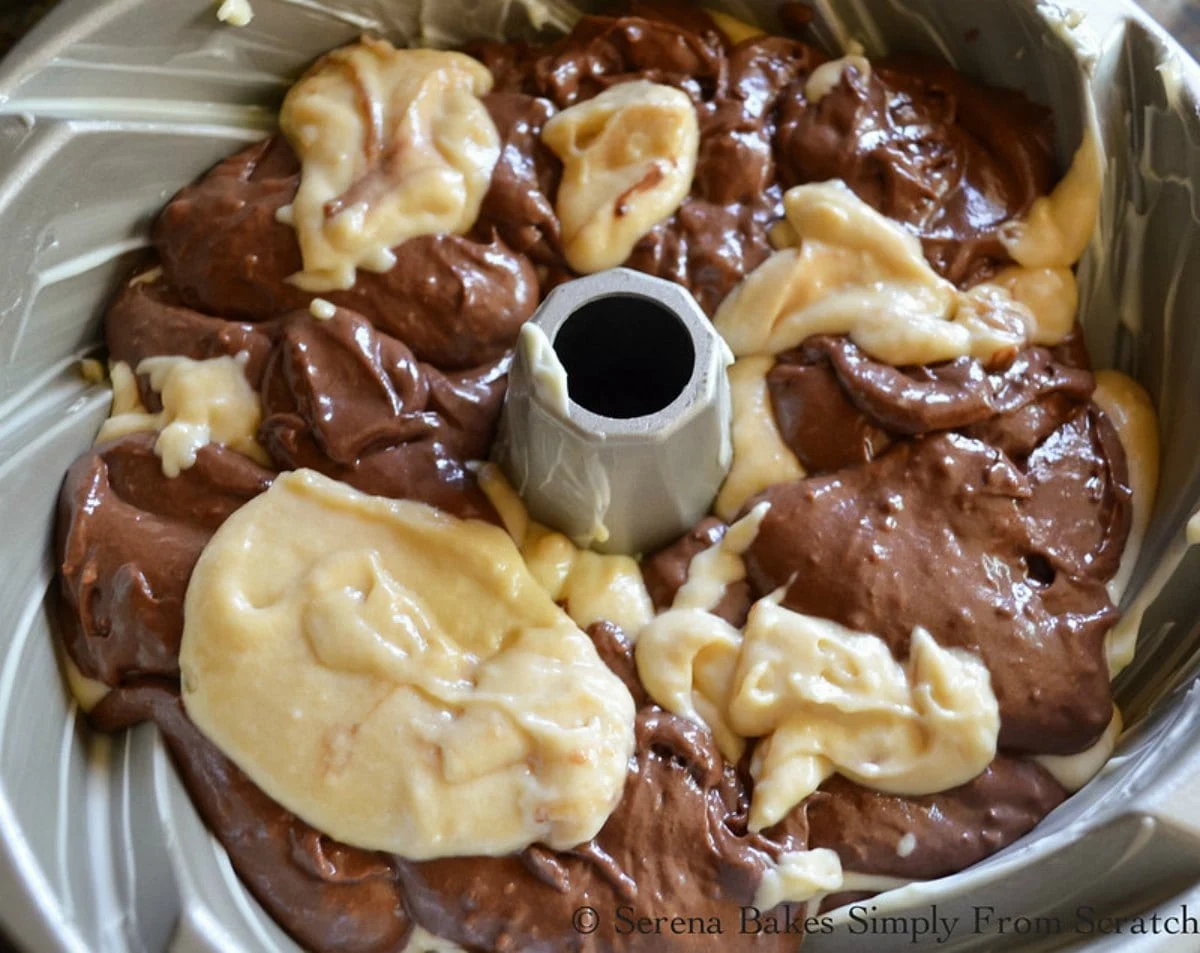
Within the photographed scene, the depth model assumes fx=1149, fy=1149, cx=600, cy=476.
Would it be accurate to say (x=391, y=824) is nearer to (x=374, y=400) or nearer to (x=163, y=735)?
(x=163, y=735)

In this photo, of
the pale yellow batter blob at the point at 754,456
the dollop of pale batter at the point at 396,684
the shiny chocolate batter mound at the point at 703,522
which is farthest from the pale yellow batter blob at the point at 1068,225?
the dollop of pale batter at the point at 396,684

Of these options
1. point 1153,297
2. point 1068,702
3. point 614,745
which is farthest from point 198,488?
point 1153,297

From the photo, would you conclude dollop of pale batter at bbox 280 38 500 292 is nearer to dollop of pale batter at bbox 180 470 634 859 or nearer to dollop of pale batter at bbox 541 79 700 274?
dollop of pale batter at bbox 541 79 700 274

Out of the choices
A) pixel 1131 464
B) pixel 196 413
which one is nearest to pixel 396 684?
pixel 196 413

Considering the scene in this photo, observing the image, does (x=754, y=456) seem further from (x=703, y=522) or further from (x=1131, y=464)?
(x=1131, y=464)

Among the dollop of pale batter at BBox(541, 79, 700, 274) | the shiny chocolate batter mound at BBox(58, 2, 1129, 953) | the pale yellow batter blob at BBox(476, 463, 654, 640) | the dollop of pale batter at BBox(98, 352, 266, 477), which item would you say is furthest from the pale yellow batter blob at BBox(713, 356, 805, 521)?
the dollop of pale batter at BBox(98, 352, 266, 477)

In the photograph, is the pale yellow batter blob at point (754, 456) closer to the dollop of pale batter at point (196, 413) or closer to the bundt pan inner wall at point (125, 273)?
the bundt pan inner wall at point (125, 273)
